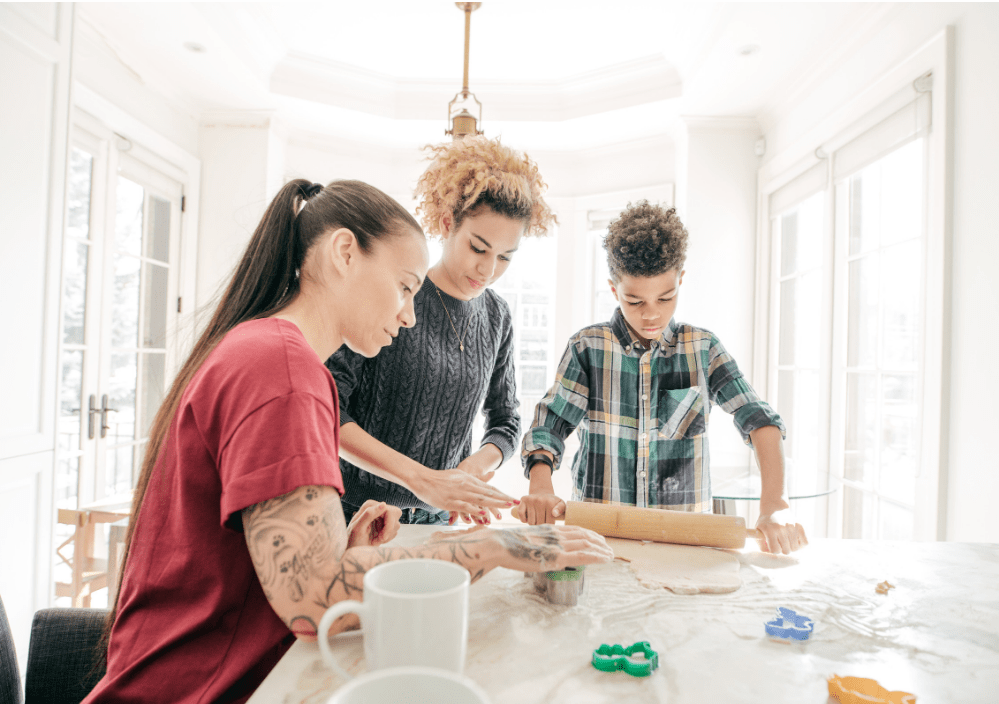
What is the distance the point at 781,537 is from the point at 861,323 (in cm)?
221

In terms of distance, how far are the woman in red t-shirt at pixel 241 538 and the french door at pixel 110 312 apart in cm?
255

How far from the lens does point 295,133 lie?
4301 millimetres

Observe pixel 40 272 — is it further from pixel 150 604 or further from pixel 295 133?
pixel 295 133

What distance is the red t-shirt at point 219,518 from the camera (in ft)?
2.12

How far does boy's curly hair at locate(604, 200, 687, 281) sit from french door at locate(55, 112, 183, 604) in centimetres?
249

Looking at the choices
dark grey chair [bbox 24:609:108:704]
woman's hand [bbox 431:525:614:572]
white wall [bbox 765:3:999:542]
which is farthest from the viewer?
white wall [bbox 765:3:999:542]

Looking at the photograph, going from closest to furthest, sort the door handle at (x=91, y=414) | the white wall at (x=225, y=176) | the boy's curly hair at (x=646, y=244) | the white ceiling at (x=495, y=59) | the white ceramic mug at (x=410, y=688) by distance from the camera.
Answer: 1. the white ceramic mug at (x=410, y=688)
2. the boy's curly hair at (x=646, y=244)
3. the white ceiling at (x=495, y=59)
4. the door handle at (x=91, y=414)
5. the white wall at (x=225, y=176)

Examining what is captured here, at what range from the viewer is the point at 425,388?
1.50 m

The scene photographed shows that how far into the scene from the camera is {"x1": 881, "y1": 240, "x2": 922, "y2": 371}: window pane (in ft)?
7.79

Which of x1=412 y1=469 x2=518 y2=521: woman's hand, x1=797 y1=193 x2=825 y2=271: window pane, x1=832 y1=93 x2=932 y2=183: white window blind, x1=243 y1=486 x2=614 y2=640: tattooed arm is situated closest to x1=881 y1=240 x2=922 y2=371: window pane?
x1=832 y1=93 x2=932 y2=183: white window blind

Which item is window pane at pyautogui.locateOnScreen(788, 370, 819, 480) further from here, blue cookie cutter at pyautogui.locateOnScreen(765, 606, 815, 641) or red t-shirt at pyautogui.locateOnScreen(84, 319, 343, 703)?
red t-shirt at pyautogui.locateOnScreen(84, 319, 343, 703)

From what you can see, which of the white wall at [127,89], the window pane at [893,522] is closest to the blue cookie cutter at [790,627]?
the window pane at [893,522]

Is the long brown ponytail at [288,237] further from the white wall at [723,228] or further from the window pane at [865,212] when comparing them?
the white wall at [723,228]

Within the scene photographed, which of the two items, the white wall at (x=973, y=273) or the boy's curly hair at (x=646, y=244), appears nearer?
the boy's curly hair at (x=646, y=244)
